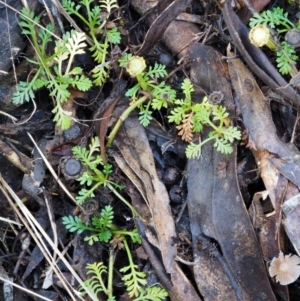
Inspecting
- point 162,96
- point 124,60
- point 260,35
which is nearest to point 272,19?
point 260,35

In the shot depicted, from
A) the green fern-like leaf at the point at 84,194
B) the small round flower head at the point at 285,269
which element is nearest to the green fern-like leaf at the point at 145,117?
the green fern-like leaf at the point at 84,194

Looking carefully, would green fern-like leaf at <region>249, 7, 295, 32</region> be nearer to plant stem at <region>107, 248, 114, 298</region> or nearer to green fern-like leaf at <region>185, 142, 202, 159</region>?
green fern-like leaf at <region>185, 142, 202, 159</region>

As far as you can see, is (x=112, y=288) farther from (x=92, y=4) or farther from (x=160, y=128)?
(x=92, y=4)

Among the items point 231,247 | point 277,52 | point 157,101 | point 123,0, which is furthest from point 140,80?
point 231,247

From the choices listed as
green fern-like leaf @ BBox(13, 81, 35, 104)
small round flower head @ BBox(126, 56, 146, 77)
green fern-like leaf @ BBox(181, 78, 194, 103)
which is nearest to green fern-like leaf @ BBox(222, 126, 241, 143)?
green fern-like leaf @ BBox(181, 78, 194, 103)

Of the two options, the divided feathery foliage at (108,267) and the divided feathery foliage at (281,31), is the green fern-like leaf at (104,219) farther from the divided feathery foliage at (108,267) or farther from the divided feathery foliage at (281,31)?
the divided feathery foliage at (281,31)

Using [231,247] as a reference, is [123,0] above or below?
above

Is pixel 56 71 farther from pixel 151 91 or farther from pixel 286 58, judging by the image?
pixel 286 58
